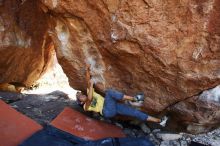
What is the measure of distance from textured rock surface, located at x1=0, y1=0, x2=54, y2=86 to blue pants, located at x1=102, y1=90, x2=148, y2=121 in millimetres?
2797

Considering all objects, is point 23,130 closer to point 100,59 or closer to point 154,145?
point 100,59

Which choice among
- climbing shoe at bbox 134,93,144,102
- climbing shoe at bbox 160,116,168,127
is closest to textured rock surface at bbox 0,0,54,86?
climbing shoe at bbox 134,93,144,102

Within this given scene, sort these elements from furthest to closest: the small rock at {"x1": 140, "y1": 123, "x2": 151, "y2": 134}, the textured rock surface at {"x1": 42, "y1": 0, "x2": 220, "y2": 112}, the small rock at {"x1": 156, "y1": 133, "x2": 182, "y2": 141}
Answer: the small rock at {"x1": 140, "y1": 123, "x2": 151, "y2": 134} → the small rock at {"x1": 156, "y1": 133, "x2": 182, "y2": 141} → the textured rock surface at {"x1": 42, "y1": 0, "x2": 220, "y2": 112}

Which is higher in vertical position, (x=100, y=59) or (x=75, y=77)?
(x=100, y=59)

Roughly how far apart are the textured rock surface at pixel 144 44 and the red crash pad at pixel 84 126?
20.7 inches

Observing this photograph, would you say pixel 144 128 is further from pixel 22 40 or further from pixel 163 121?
pixel 22 40

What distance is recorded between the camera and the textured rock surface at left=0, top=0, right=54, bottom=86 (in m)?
6.46

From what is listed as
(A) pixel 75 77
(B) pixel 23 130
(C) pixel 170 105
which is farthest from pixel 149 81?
(B) pixel 23 130

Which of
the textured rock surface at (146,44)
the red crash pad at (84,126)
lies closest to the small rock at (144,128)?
the red crash pad at (84,126)

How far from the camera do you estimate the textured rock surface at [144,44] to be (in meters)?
4.15

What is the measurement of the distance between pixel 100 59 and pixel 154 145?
1.45 metres

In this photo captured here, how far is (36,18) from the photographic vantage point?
6941 mm

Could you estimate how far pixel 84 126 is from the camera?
5.03m

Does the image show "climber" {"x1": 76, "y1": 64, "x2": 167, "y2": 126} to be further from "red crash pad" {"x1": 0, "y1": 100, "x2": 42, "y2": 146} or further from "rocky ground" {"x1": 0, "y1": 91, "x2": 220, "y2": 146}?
"red crash pad" {"x1": 0, "y1": 100, "x2": 42, "y2": 146}
